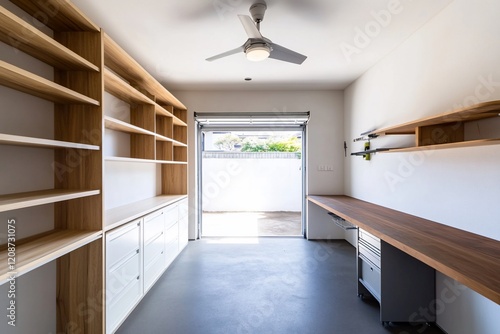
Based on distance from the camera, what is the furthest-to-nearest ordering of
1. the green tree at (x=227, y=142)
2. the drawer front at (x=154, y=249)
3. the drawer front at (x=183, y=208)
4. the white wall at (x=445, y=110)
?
the green tree at (x=227, y=142)
the drawer front at (x=183, y=208)
the drawer front at (x=154, y=249)
the white wall at (x=445, y=110)

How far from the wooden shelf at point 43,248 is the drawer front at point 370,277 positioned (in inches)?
88.1

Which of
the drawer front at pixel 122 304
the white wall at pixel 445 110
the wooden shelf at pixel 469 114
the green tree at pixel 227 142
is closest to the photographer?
the wooden shelf at pixel 469 114

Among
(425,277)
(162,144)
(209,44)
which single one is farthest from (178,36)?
(425,277)

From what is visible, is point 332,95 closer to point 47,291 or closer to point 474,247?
point 474,247

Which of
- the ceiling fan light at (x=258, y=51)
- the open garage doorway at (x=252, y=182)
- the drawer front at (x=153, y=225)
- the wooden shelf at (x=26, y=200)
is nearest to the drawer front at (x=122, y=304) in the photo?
the drawer front at (x=153, y=225)

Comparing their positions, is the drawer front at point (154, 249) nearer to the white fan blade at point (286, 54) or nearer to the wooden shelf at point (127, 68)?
the wooden shelf at point (127, 68)

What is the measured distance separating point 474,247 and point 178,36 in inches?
114

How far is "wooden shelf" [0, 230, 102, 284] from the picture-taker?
3.65ft

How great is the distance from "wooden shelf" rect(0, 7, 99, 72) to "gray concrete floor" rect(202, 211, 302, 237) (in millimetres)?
3581

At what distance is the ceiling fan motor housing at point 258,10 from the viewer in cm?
185

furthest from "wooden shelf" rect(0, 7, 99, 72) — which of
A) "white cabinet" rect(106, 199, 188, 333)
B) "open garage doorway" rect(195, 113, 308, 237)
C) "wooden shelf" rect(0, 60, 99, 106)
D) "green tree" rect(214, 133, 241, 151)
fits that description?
"green tree" rect(214, 133, 241, 151)

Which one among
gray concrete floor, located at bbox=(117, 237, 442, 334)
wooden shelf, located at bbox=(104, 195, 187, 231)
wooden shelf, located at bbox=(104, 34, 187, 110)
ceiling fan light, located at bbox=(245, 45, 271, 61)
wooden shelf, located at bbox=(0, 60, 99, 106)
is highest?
wooden shelf, located at bbox=(104, 34, 187, 110)

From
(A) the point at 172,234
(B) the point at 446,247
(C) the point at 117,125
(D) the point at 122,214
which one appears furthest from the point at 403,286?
(C) the point at 117,125

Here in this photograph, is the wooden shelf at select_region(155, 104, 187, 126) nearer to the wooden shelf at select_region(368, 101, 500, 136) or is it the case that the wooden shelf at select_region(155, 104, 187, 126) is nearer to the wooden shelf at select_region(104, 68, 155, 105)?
the wooden shelf at select_region(104, 68, 155, 105)
